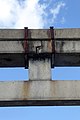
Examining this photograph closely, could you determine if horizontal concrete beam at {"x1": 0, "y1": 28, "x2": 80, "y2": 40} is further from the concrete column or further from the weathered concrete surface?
the concrete column

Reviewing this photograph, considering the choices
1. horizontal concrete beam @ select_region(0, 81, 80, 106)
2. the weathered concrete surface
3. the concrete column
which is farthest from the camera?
the weathered concrete surface

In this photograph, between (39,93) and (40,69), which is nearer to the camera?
(39,93)

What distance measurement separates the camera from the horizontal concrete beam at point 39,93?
686 cm

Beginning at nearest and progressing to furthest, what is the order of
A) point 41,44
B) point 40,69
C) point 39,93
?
point 39,93 < point 40,69 < point 41,44

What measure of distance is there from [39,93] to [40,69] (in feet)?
1.52

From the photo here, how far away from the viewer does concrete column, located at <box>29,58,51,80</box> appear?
706 centimetres

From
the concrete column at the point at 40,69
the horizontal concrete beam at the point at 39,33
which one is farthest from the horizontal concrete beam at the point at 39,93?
the horizontal concrete beam at the point at 39,33

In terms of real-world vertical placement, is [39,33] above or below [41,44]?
above

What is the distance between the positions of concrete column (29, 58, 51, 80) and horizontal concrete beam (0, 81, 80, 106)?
10 cm

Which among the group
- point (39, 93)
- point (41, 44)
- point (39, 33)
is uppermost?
point (39, 33)

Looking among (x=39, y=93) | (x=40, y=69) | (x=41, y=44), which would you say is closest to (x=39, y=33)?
(x=41, y=44)

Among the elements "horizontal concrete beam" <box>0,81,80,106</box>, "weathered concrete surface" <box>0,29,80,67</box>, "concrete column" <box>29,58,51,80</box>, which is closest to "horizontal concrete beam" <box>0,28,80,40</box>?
"weathered concrete surface" <box>0,29,80,67</box>

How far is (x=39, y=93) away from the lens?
688cm

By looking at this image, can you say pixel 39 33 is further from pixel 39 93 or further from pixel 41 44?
pixel 39 93
